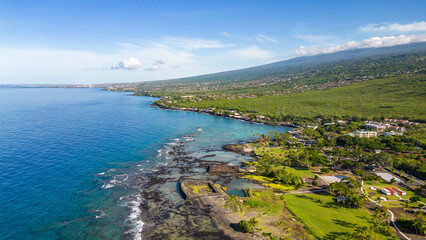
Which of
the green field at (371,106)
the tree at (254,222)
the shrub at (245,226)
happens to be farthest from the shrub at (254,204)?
the green field at (371,106)

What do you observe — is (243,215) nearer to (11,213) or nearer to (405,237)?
(405,237)

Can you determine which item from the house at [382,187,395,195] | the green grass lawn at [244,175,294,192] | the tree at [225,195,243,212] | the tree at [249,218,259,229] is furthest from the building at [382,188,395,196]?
the tree at [225,195,243,212]

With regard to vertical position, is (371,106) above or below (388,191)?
below

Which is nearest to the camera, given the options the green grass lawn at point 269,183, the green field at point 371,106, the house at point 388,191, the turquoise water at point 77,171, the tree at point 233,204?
the turquoise water at point 77,171

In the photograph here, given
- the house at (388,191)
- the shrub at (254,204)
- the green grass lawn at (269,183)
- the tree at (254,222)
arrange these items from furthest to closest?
the green grass lawn at (269,183)
the house at (388,191)
the shrub at (254,204)
the tree at (254,222)

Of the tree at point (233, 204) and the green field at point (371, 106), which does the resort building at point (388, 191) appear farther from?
the green field at point (371, 106)

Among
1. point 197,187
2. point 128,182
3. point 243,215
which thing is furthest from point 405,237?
point 128,182

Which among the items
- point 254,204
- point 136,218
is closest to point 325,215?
point 254,204

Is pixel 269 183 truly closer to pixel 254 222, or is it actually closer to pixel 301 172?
pixel 301 172
